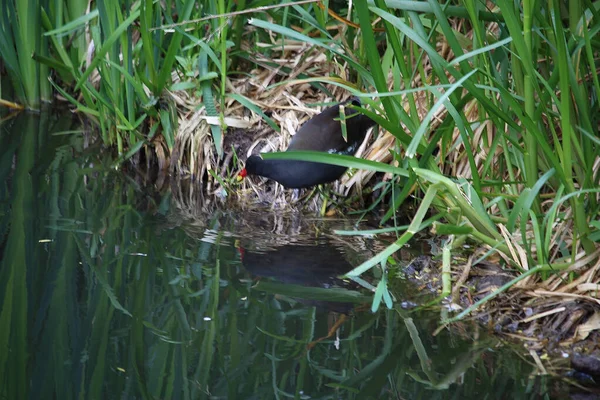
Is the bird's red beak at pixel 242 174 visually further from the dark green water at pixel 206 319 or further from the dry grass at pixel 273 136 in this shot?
the dark green water at pixel 206 319

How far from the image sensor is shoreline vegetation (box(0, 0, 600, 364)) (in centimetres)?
205

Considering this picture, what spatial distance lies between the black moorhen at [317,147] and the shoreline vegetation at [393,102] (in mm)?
84

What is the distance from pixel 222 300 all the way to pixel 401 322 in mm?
491

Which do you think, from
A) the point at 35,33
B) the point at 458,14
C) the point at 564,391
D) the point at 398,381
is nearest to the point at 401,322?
the point at 398,381

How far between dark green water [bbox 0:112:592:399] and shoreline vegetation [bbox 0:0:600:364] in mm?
169

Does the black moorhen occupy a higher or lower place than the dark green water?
higher

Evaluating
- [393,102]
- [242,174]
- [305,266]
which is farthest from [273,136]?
[393,102]

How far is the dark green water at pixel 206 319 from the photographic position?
180cm

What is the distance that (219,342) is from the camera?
1.97 meters

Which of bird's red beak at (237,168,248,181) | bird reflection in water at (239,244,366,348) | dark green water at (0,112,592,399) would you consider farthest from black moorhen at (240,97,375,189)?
bird reflection in water at (239,244,366,348)

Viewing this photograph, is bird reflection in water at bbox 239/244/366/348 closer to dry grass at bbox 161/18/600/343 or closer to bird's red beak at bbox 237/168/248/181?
dry grass at bbox 161/18/600/343

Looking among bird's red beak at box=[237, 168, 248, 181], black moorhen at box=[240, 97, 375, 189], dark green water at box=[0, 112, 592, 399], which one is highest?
black moorhen at box=[240, 97, 375, 189]

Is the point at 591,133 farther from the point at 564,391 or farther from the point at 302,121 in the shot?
the point at 302,121

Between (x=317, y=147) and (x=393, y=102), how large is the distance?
862 mm
